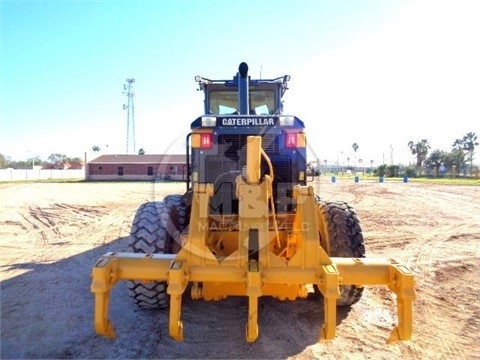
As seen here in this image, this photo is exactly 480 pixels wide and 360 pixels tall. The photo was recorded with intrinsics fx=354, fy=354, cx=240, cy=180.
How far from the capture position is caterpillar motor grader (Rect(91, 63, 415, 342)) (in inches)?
127

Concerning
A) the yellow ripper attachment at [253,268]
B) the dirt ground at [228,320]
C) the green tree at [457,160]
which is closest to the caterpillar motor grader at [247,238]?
the yellow ripper attachment at [253,268]

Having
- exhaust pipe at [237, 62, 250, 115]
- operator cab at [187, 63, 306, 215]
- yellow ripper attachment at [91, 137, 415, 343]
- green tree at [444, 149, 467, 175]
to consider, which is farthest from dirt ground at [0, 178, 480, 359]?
green tree at [444, 149, 467, 175]

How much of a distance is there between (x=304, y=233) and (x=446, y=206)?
1680 cm

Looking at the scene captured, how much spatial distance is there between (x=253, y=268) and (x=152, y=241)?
1661mm

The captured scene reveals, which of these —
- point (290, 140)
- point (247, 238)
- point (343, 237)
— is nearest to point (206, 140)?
point (290, 140)

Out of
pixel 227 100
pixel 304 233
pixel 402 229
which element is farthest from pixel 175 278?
pixel 402 229

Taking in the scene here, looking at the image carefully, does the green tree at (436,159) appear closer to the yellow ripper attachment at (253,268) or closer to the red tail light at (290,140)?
the red tail light at (290,140)

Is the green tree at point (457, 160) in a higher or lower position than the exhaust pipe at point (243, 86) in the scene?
higher

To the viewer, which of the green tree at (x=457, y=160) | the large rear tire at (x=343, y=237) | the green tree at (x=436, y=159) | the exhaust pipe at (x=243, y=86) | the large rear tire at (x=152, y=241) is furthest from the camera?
the green tree at (x=436, y=159)

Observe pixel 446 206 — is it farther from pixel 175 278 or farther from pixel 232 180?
pixel 175 278

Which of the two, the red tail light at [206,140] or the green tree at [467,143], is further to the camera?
the green tree at [467,143]

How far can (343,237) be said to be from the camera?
4.66m

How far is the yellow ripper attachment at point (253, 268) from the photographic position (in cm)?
313

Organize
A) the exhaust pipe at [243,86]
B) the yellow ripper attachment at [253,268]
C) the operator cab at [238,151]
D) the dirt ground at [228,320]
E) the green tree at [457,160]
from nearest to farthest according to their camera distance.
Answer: the yellow ripper attachment at [253,268]
the dirt ground at [228,320]
the operator cab at [238,151]
the exhaust pipe at [243,86]
the green tree at [457,160]
